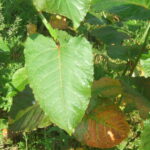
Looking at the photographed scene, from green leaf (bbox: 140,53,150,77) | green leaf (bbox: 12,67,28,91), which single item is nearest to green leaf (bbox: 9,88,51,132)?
green leaf (bbox: 12,67,28,91)

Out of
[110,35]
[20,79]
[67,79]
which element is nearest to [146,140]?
[67,79]

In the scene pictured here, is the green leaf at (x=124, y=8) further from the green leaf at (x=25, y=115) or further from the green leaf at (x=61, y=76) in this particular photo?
the green leaf at (x=25, y=115)

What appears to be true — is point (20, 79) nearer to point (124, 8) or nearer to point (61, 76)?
point (61, 76)

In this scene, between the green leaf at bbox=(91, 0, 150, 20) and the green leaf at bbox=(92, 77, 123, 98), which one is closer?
the green leaf at bbox=(91, 0, 150, 20)

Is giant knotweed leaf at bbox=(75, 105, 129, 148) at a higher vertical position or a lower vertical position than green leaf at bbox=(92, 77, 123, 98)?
lower

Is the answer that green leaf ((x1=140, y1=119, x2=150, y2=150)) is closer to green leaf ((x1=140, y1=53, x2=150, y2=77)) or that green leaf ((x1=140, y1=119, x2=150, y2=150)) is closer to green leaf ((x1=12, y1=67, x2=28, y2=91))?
green leaf ((x1=140, y1=53, x2=150, y2=77))

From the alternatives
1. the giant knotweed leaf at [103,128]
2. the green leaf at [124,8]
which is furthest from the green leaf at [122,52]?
the green leaf at [124,8]
